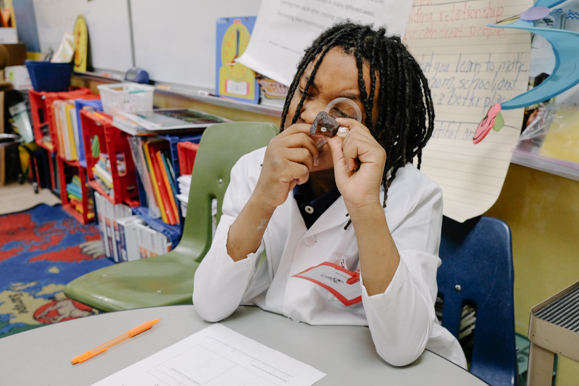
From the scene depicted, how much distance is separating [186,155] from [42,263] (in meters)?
1.38

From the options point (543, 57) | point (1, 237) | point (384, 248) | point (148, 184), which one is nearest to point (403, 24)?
point (543, 57)

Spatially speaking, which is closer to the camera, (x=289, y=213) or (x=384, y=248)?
(x=384, y=248)

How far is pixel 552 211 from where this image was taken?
42.3 inches

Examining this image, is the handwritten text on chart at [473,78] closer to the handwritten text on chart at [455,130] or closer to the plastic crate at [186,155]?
the handwritten text on chart at [455,130]

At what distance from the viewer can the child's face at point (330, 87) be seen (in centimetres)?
78

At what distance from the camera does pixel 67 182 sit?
3.38m

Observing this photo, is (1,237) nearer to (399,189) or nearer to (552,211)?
(399,189)

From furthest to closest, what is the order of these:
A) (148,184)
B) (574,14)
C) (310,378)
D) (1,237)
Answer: (1,237) < (148,184) < (574,14) < (310,378)

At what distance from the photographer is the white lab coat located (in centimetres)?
65

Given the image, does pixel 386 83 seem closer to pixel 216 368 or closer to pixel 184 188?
pixel 216 368

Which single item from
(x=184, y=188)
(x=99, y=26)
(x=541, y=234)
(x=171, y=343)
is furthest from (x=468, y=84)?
(x=99, y=26)

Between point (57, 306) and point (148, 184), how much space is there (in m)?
0.75

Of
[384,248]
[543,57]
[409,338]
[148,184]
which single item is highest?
[543,57]

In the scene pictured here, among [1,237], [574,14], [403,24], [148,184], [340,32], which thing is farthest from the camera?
[1,237]
